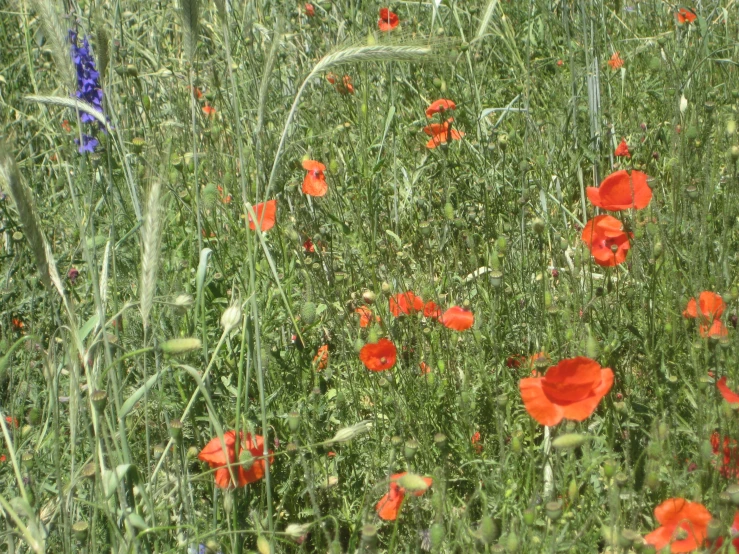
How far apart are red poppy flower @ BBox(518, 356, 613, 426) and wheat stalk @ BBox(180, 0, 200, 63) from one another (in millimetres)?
860

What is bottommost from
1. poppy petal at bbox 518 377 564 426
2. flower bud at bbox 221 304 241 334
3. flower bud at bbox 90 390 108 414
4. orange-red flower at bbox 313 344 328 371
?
orange-red flower at bbox 313 344 328 371

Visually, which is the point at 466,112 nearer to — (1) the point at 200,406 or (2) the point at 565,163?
Result: (2) the point at 565,163

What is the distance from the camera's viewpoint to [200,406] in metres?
1.96

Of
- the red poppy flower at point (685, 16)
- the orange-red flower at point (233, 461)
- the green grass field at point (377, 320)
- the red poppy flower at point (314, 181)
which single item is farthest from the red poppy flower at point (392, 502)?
the red poppy flower at point (685, 16)

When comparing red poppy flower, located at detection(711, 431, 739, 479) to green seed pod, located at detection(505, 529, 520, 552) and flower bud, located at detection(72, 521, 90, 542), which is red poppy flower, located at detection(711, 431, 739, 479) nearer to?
green seed pod, located at detection(505, 529, 520, 552)

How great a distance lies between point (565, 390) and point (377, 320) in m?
0.72

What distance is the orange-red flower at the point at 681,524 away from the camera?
4.49 feet

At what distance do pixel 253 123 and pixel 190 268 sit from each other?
864 millimetres

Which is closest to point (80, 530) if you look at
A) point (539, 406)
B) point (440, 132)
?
point (539, 406)

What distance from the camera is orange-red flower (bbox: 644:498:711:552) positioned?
4.49ft

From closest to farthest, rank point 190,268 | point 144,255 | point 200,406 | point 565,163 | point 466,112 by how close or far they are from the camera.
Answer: point 144,255, point 200,406, point 190,268, point 565,163, point 466,112

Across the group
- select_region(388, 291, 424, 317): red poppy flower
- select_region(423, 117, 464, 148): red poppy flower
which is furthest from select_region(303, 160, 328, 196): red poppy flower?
select_region(388, 291, 424, 317): red poppy flower

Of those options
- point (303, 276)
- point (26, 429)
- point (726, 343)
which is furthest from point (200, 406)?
point (726, 343)

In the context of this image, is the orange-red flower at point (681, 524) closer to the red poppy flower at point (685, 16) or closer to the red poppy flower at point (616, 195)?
the red poppy flower at point (616, 195)
